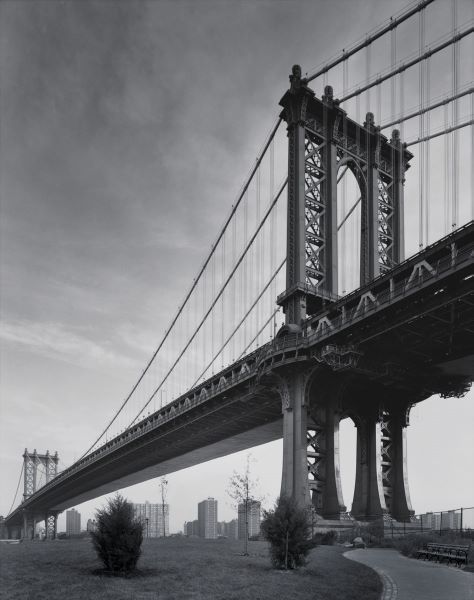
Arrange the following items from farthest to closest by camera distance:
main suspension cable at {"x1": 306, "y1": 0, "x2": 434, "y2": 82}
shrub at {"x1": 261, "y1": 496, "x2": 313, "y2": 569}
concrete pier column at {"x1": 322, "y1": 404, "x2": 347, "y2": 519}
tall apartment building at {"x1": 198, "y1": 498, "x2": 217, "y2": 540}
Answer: tall apartment building at {"x1": 198, "y1": 498, "x2": 217, "y2": 540} → concrete pier column at {"x1": 322, "y1": 404, "x2": 347, "y2": 519} → main suspension cable at {"x1": 306, "y1": 0, "x2": 434, "y2": 82} → shrub at {"x1": 261, "y1": 496, "x2": 313, "y2": 569}

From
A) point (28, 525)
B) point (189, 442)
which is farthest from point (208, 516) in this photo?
point (189, 442)

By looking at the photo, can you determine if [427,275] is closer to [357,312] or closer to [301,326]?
[357,312]

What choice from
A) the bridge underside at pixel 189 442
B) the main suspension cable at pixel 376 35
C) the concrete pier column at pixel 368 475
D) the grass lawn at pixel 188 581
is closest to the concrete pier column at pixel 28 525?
the bridge underside at pixel 189 442

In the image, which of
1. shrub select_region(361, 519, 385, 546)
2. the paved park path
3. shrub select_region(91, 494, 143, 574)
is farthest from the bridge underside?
shrub select_region(91, 494, 143, 574)

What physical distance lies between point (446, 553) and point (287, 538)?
8.08 m

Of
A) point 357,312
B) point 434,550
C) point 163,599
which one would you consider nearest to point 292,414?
point 357,312

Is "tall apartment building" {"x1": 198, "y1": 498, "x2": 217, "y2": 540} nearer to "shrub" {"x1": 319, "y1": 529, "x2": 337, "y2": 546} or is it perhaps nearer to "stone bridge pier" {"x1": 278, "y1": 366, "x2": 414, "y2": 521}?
"stone bridge pier" {"x1": 278, "y1": 366, "x2": 414, "y2": 521}

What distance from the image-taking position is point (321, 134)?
61250 mm

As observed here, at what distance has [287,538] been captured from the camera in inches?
1051

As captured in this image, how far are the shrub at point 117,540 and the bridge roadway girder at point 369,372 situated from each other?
22.8 metres

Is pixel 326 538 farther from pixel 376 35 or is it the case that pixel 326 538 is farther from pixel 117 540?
pixel 376 35

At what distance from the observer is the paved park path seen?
63.0 feet

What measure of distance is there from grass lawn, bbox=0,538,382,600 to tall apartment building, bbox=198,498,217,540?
478 feet

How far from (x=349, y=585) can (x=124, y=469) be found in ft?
318
